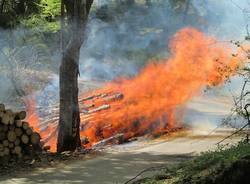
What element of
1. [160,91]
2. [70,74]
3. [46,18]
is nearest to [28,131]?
[70,74]

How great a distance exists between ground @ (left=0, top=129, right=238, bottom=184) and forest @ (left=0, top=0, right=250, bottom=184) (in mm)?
32

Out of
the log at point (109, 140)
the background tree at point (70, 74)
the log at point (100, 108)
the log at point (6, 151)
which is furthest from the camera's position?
the log at point (100, 108)

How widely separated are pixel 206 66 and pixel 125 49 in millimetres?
13152

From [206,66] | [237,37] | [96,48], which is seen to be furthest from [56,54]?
[206,66]

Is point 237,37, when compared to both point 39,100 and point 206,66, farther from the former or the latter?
point 39,100

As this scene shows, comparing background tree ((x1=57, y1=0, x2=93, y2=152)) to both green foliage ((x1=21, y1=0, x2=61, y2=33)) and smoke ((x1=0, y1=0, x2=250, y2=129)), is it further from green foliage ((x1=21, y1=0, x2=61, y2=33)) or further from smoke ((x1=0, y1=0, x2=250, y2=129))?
smoke ((x1=0, y1=0, x2=250, y2=129))

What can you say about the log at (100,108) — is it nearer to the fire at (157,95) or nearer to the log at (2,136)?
the fire at (157,95)

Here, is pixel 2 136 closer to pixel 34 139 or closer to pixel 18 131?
pixel 18 131

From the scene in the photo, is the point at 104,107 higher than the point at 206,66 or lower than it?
lower

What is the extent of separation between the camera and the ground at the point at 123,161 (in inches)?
397

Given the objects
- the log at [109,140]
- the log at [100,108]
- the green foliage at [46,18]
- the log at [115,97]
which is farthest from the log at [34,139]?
the green foliage at [46,18]

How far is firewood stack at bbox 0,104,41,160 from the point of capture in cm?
1189

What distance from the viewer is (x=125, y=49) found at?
30.8 m

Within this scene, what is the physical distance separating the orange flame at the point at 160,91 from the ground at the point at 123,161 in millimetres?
1324
